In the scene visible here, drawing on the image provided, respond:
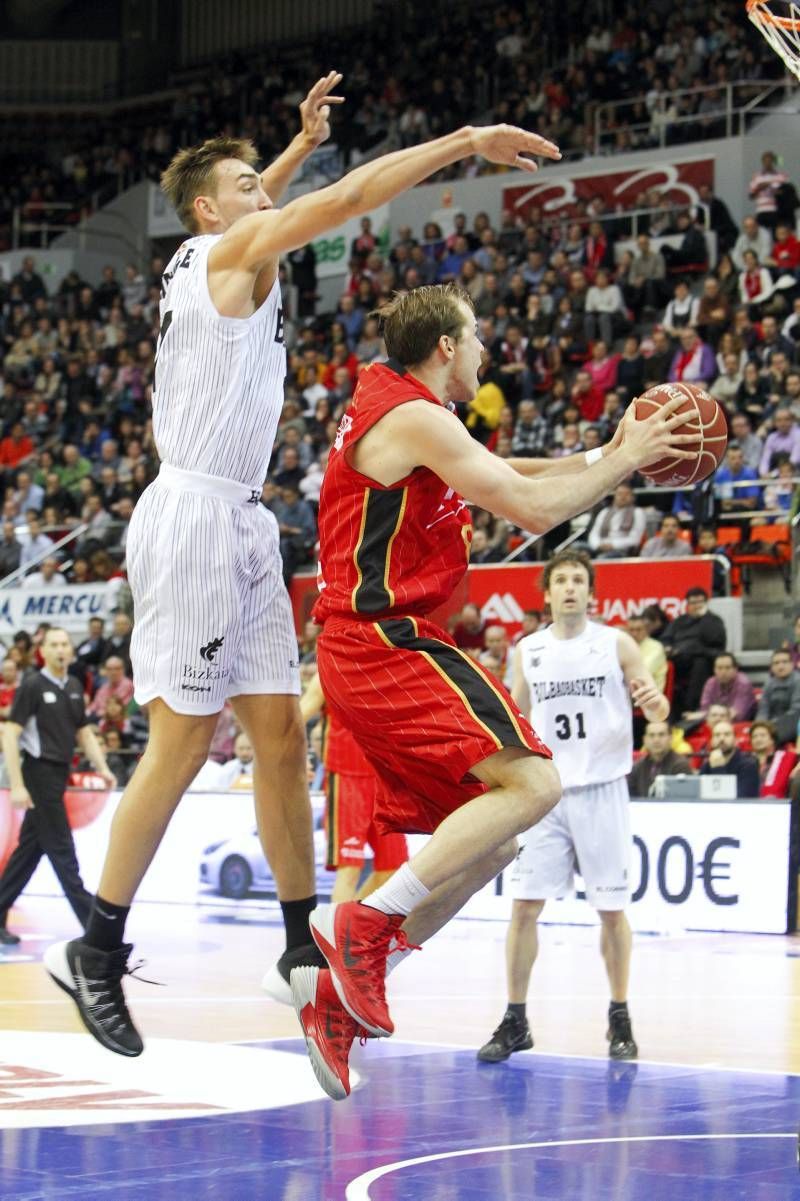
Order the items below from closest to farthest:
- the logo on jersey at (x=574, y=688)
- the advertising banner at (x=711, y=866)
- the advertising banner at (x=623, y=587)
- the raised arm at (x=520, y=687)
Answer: the logo on jersey at (x=574, y=688), the raised arm at (x=520, y=687), the advertising banner at (x=711, y=866), the advertising banner at (x=623, y=587)

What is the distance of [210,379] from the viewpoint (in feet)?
16.9

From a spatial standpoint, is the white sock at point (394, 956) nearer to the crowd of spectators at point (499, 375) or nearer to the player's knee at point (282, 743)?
the player's knee at point (282, 743)

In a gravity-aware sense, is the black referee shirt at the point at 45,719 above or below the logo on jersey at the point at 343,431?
below

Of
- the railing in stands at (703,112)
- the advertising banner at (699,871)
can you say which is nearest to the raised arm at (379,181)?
the advertising banner at (699,871)

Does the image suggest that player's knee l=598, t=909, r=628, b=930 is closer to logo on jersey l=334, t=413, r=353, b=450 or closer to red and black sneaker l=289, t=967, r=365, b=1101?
red and black sneaker l=289, t=967, r=365, b=1101

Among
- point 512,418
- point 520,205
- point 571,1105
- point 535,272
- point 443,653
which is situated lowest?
point 571,1105

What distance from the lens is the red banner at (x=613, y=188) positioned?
2128 centimetres

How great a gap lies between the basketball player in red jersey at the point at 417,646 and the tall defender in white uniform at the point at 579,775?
2668 millimetres

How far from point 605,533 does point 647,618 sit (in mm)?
1542

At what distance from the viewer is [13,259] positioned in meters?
29.4

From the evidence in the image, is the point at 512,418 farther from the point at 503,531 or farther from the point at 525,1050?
the point at 525,1050

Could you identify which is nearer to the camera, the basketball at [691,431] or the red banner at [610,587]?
the basketball at [691,431]

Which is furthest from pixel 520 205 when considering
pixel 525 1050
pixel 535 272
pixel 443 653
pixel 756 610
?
pixel 443 653

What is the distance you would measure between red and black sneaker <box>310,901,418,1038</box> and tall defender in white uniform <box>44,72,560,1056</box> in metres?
0.33
